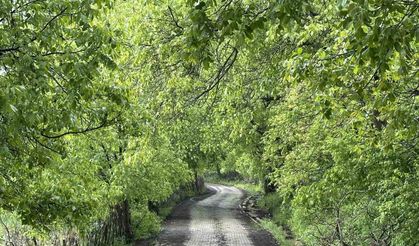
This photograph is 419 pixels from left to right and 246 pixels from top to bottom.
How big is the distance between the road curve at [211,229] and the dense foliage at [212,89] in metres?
6.70

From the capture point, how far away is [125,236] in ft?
71.2

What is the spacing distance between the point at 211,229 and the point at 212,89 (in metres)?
15.9

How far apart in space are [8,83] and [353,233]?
32.8ft

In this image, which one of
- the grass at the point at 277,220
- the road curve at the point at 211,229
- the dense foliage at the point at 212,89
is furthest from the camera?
the road curve at the point at 211,229

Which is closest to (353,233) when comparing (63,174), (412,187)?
(412,187)

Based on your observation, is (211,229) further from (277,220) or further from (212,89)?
(212,89)

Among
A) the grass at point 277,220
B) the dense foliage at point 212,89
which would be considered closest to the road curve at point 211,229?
the grass at point 277,220

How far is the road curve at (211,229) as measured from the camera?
21453mm

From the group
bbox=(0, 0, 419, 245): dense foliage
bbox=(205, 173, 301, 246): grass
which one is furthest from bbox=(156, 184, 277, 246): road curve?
bbox=(0, 0, 419, 245): dense foliage

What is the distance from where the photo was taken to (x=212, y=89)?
10.7 metres

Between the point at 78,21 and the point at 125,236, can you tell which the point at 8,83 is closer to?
the point at 78,21

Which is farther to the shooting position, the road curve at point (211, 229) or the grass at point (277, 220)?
the road curve at point (211, 229)

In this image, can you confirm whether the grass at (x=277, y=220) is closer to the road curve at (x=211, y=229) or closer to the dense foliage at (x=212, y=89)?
the road curve at (x=211, y=229)

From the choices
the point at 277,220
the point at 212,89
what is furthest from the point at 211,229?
the point at 212,89
